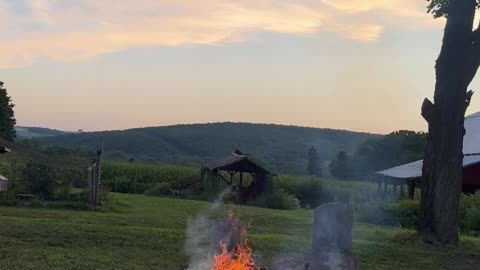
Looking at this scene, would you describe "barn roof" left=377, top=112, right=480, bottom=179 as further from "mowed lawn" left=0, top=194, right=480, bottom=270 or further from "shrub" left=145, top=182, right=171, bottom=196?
"mowed lawn" left=0, top=194, right=480, bottom=270

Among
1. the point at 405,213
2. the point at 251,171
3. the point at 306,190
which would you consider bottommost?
the point at 306,190

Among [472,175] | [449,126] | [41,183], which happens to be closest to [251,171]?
[472,175]

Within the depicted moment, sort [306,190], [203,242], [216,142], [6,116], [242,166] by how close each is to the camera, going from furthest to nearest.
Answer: [216,142], [6,116], [306,190], [242,166], [203,242]

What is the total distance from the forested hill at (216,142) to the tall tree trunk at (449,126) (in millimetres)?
48841

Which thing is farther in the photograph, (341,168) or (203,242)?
(341,168)

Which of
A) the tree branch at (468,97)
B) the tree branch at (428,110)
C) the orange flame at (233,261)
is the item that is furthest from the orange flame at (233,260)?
the tree branch at (468,97)

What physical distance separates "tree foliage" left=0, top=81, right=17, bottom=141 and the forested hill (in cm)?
1476

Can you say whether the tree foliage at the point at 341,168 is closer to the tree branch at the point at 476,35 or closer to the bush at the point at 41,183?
the bush at the point at 41,183

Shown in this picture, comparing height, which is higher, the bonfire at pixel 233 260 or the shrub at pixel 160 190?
the bonfire at pixel 233 260

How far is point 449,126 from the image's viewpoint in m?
13.8

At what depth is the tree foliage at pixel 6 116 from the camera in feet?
164

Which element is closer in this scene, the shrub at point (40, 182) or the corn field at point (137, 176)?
the shrub at point (40, 182)

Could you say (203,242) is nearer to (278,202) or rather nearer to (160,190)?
(278,202)

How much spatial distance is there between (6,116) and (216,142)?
28113mm
